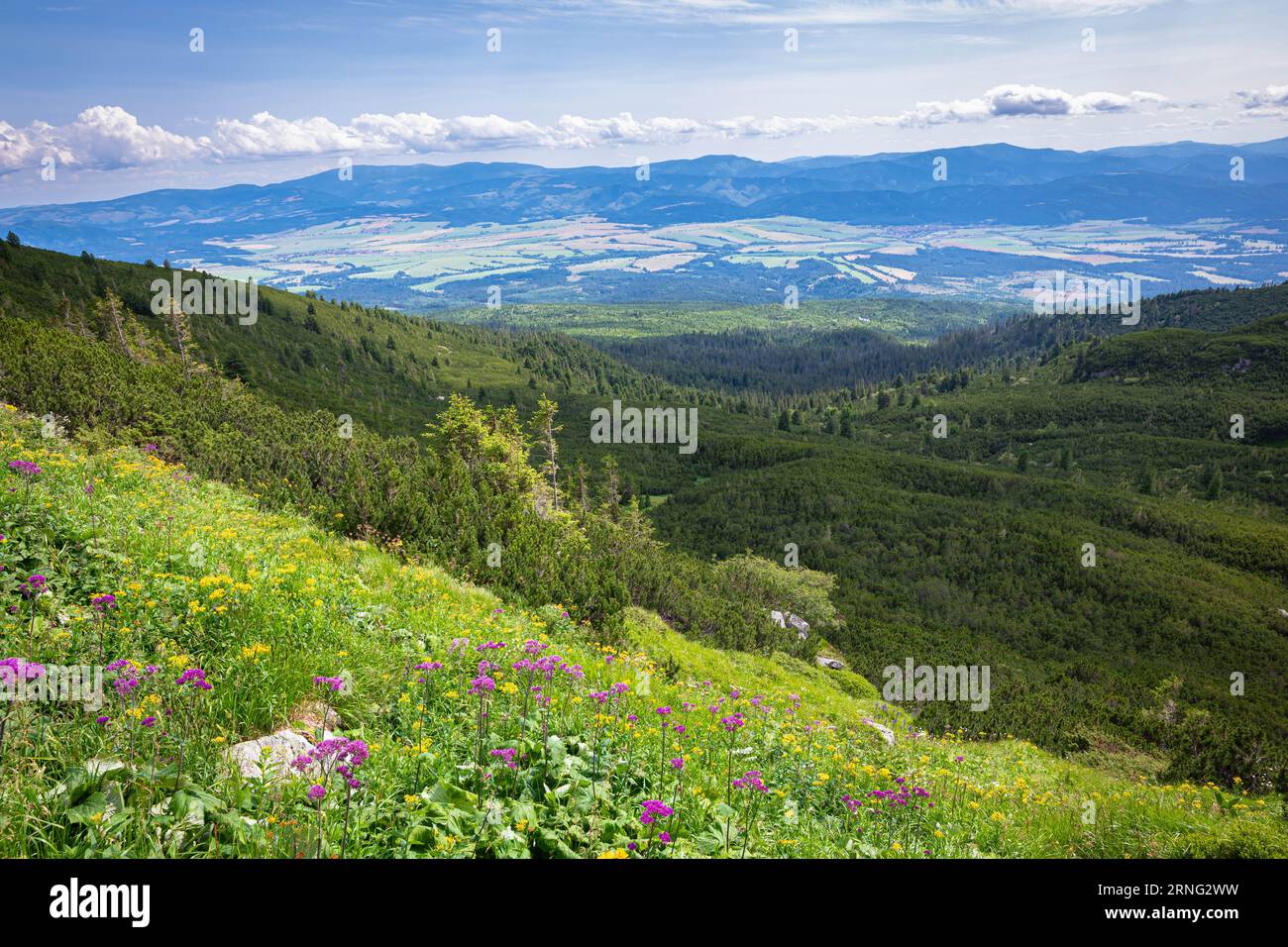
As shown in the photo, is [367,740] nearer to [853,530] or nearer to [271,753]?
[271,753]

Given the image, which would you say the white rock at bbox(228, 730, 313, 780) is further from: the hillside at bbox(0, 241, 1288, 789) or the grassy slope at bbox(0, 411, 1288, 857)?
the hillside at bbox(0, 241, 1288, 789)

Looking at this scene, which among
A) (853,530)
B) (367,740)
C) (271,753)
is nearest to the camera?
(271,753)

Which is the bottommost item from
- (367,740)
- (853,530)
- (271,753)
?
(853,530)

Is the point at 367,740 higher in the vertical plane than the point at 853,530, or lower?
higher

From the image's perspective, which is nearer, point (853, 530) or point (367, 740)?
point (367, 740)

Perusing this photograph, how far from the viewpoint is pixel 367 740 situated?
232 inches

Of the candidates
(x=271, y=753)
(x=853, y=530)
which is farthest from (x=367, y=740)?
(x=853, y=530)

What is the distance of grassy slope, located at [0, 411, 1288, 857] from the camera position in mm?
4324

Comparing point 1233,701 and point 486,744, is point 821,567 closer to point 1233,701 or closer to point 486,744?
point 1233,701

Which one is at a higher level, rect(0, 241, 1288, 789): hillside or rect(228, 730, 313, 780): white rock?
rect(228, 730, 313, 780): white rock

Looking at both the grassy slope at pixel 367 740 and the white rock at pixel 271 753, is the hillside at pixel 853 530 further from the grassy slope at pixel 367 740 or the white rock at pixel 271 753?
the white rock at pixel 271 753

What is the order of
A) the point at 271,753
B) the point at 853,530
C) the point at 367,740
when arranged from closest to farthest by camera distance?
1. the point at 271,753
2. the point at 367,740
3. the point at 853,530

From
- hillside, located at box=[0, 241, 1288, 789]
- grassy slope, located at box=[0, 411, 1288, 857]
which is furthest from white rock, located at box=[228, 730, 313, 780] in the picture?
hillside, located at box=[0, 241, 1288, 789]

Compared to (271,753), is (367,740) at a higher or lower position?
lower
